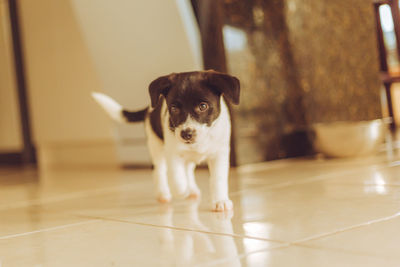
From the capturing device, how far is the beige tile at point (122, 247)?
3.62 feet

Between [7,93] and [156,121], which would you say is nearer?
[156,121]

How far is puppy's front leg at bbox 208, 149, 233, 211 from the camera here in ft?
5.40

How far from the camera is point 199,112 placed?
5.05 feet

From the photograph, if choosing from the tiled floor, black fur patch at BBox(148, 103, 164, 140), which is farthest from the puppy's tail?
the tiled floor

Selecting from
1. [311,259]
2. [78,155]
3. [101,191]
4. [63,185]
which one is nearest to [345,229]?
[311,259]

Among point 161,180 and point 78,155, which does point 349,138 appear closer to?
point 161,180

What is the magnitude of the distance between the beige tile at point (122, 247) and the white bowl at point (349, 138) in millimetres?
1736

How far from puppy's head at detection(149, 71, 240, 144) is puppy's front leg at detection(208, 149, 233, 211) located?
0.44 feet

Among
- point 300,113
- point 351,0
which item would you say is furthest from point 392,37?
point 300,113

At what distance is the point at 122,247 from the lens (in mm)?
1253

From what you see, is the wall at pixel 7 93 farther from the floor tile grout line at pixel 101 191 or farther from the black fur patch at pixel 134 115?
the black fur patch at pixel 134 115

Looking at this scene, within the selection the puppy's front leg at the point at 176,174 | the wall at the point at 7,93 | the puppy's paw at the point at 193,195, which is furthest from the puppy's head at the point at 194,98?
the wall at the point at 7,93

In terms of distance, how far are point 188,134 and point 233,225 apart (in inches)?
11.7

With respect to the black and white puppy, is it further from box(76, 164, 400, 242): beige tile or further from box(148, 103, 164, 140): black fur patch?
box(76, 164, 400, 242): beige tile
